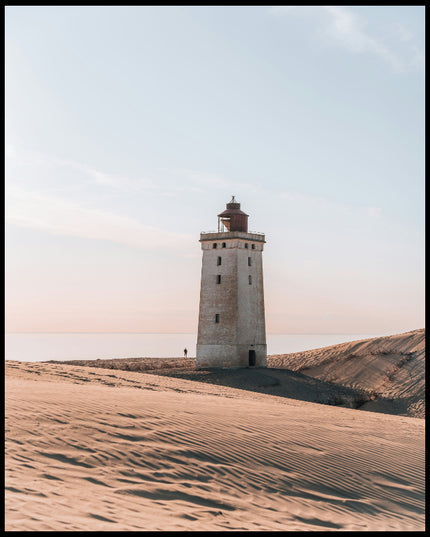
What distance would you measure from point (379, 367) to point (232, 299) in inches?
418

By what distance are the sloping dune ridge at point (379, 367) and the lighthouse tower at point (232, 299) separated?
18.9 feet

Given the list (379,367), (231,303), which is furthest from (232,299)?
(379,367)

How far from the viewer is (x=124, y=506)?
1098 centimetres

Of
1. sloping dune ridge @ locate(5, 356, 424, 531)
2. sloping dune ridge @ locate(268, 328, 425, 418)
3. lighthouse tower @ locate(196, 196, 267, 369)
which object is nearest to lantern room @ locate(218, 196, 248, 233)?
lighthouse tower @ locate(196, 196, 267, 369)

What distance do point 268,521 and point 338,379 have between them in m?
32.6

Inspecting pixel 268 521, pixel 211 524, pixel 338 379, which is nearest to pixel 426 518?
pixel 268 521

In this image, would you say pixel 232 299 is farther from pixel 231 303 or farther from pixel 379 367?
pixel 379 367

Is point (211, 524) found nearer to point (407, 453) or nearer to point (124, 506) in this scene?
point (124, 506)

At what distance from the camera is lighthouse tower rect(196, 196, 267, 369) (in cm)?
4131

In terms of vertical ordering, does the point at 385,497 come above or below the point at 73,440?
below

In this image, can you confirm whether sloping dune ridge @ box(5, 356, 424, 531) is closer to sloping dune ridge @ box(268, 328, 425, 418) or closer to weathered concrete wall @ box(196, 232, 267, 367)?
sloping dune ridge @ box(268, 328, 425, 418)

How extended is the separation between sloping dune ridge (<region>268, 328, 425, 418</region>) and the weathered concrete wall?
5737 mm

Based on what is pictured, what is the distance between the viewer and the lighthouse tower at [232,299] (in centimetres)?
4131

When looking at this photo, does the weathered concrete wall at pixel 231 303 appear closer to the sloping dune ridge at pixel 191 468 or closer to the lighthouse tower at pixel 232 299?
the lighthouse tower at pixel 232 299
